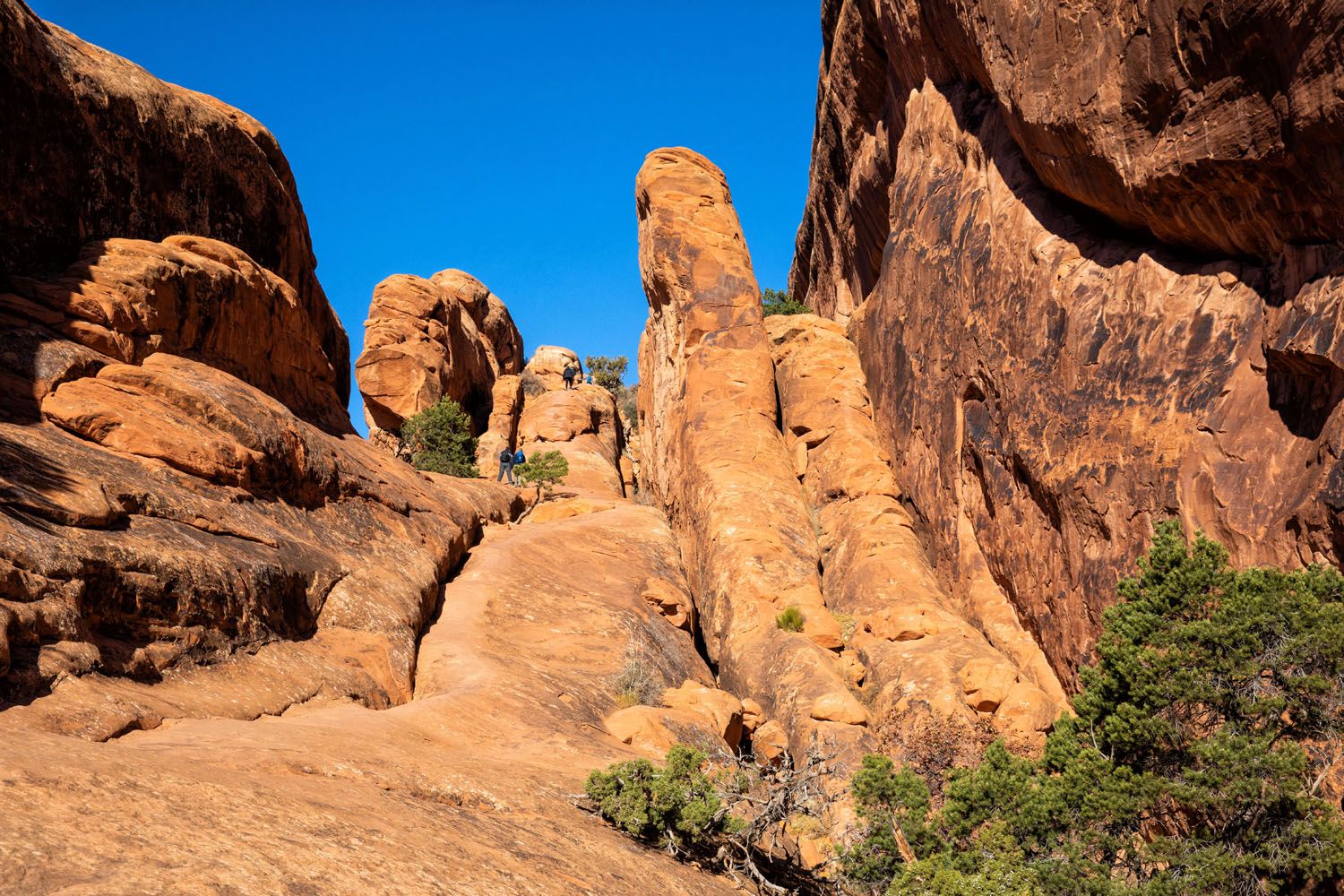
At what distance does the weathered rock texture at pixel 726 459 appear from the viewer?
79.9ft

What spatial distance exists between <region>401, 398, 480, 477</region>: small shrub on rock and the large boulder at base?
12.6 m

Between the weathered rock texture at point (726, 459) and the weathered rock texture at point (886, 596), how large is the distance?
0.92m

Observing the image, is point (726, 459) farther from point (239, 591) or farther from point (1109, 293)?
point (239, 591)

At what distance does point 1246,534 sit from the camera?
1730cm

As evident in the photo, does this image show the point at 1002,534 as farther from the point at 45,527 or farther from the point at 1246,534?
the point at 45,527

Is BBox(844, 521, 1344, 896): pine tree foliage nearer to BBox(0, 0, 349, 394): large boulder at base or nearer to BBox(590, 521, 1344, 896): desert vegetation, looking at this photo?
BBox(590, 521, 1344, 896): desert vegetation

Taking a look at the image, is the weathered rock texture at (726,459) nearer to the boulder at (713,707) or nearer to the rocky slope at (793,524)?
the rocky slope at (793,524)

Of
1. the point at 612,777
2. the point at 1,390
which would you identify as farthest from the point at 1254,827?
the point at 1,390

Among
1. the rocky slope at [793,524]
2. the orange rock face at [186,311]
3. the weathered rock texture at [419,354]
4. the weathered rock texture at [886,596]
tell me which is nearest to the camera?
the orange rock face at [186,311]

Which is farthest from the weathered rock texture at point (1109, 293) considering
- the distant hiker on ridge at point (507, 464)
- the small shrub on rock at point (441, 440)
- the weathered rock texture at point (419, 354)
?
the weathered rock texture at point (419, 354)

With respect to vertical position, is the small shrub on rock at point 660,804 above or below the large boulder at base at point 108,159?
below

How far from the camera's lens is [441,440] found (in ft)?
143

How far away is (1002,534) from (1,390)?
900 inches

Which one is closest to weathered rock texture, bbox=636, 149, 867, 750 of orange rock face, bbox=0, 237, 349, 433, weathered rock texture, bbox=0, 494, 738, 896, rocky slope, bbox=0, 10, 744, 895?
rocky slope, bbox=0, 10, 744, 895
